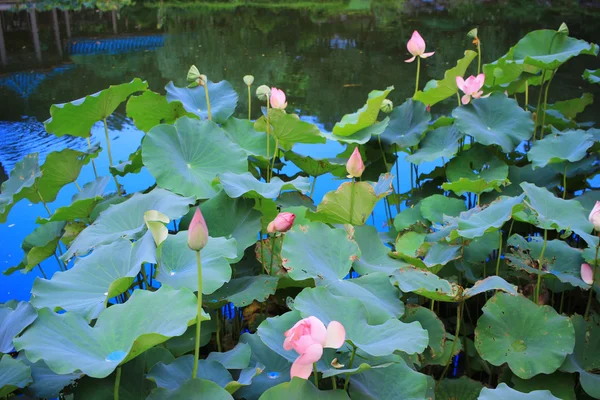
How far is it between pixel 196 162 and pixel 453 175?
0.85m

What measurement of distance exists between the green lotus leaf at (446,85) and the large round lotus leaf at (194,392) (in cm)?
146

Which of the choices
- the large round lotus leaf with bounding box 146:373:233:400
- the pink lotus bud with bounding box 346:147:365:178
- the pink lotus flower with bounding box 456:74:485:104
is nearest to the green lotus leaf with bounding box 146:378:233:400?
the large round lotus leaf with bounding box 146:373:233:400

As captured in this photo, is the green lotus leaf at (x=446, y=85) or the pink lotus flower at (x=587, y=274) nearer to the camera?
the pink lotus flower at (x=587, y=274)

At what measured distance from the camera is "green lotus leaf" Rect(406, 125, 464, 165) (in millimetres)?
1804

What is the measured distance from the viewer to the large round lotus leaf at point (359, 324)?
896mm

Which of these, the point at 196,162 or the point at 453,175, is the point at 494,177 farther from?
the point at 196,162

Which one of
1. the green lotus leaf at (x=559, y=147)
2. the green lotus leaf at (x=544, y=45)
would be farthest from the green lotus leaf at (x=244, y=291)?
the green lotus leaf at (x=544, y=45)

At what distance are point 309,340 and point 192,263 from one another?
455mm

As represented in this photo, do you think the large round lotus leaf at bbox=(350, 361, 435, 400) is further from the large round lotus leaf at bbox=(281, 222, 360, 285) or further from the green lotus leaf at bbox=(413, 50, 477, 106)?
the green lotus leaf at bbox=(413, 50, 477, 106)

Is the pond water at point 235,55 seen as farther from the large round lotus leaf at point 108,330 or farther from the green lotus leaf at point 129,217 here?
the large round lotus leaf at point 108,330

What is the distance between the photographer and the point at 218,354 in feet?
3.36

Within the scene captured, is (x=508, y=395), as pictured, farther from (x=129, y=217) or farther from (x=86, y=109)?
(x=86, y=109)

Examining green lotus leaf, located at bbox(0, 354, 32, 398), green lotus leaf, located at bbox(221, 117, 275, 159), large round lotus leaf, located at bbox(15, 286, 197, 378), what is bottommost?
green lotus leaf, located at bbox(0, 354, 32, 398)

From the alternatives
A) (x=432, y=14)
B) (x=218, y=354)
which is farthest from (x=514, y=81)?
(x=432, y=14)
